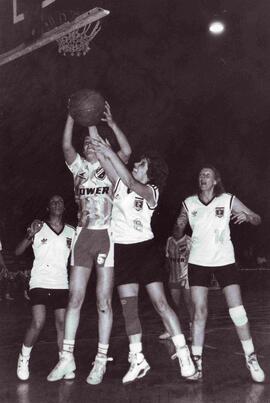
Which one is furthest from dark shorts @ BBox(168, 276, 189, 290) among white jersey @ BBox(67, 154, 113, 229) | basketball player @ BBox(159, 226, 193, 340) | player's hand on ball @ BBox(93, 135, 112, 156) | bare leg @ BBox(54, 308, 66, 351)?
player's hand on ball @ BBox(93, 135, 112, 156)

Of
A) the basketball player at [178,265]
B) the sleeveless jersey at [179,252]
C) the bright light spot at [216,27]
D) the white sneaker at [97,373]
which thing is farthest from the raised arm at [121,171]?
the bright light spot at [216,27]

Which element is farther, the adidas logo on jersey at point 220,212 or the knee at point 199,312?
the adidas logo on jersey at point 220,212

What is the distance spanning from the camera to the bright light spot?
14.5m

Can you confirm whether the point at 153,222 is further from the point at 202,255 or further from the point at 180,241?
the point at 202,255

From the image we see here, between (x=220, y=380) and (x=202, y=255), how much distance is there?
1037 mm

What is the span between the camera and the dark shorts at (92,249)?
514 cm

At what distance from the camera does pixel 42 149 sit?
16.1 metres

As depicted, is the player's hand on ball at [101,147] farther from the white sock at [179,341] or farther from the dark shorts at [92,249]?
the white sock at [179,341]

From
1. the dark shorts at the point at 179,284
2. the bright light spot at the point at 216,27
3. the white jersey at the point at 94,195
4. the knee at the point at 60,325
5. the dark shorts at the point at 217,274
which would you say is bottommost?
the knee at the point at 60,325

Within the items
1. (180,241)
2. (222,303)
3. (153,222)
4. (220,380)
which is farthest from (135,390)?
(153,222)

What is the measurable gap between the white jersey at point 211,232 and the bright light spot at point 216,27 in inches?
400

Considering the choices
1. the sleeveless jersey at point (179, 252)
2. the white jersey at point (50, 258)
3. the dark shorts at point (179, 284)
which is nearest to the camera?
the white jersey at point (50, 258)

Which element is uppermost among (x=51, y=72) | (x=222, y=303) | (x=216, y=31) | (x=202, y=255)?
(x=216, y=31)

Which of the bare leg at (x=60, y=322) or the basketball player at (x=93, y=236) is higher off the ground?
the basketball player at (x=93, y=236)
